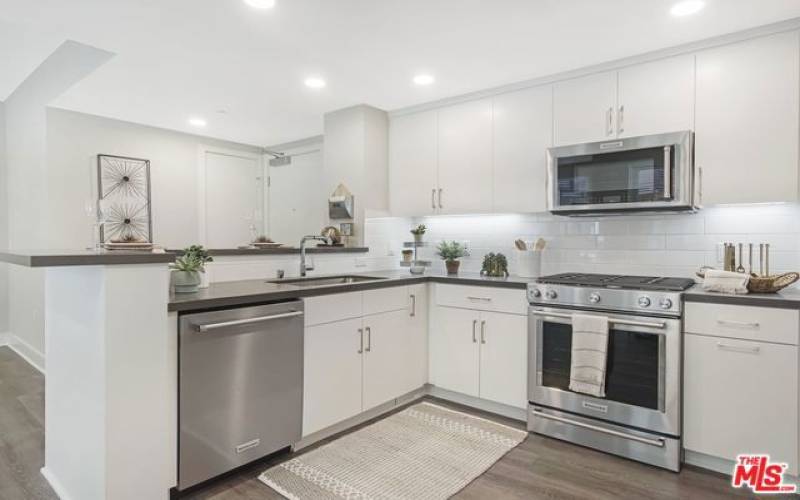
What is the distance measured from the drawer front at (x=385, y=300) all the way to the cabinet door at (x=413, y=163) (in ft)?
3.03

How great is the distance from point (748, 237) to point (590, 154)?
1.05 metres

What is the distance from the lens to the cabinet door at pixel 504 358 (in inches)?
116

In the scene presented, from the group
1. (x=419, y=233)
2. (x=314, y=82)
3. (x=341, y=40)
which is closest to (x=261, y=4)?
(x=341, y=40)

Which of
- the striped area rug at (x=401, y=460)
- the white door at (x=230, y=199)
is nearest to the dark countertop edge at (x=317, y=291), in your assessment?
the striped area rug at (x=401, y=460)

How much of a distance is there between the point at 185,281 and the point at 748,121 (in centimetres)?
315

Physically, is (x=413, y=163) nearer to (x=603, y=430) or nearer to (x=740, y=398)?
(x=603, y=430)

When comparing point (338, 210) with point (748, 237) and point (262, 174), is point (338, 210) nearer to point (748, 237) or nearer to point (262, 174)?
point (262, 174)

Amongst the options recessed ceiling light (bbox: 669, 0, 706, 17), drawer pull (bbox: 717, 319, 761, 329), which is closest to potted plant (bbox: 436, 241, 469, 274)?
drawer pull (bbox: 717, 319, 761, 329)

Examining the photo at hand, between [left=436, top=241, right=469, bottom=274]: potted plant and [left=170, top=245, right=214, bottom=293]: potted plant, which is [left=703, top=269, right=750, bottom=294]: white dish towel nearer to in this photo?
[left=436, top=241, right=469, bottom=274]: potted plant

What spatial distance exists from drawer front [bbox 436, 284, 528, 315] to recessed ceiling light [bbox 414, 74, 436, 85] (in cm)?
151

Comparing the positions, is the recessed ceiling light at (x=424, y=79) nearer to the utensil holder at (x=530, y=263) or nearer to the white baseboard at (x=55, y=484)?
the utensil holder at (x=530, y=263)

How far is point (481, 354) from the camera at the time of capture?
10.3 feet

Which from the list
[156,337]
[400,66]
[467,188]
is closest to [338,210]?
[467,188]

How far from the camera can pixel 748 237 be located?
2.71 meters
